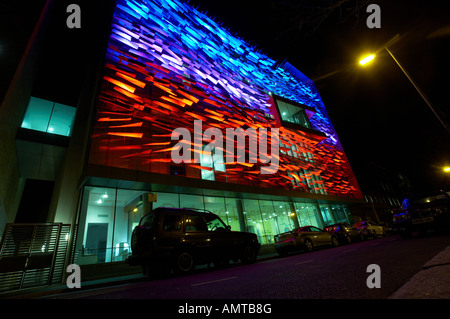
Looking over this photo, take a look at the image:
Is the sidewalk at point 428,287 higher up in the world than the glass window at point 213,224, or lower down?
lower down

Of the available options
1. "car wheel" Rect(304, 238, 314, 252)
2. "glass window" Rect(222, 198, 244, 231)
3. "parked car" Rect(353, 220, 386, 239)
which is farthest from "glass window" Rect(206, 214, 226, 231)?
"parked car" Rect(353, 220, 386, 239)

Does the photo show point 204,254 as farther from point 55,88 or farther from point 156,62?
point 55,88

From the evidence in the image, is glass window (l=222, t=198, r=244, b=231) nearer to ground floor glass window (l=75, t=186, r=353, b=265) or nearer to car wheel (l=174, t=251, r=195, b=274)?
ground floor glass window (l=75, t=186, r=353, b=265)

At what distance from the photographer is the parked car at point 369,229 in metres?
15.8

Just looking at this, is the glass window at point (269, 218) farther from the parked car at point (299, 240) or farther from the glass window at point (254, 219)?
the parked car at point (299, 240)

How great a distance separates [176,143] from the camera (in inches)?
583

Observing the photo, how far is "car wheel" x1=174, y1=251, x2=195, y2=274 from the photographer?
649cm

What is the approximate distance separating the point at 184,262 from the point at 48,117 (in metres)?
16.9

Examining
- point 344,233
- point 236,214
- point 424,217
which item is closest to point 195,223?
point 236,214

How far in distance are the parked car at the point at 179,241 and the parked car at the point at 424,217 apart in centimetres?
757

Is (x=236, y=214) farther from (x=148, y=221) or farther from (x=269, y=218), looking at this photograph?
(x=148, y=221)

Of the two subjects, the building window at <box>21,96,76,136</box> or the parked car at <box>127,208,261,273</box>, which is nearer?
the parked car at <box>127,208,261,273</box>

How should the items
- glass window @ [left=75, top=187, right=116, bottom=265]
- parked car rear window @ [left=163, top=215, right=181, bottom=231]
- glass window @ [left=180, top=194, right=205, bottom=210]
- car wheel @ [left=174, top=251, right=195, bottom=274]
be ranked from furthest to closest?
glass window @ [left=180, top=194, right=205, bottom=210] < glass window @ [left=75, top=187, right=116, bottom=265] < parked car rear window @ [left=163, top=215, right=181, bottom=231] < car wheel @ [left=174, top=251, right=195, bottom=274]

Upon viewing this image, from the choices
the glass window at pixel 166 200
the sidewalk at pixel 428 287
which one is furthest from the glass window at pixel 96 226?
the sidewalk at pixel 428 287
